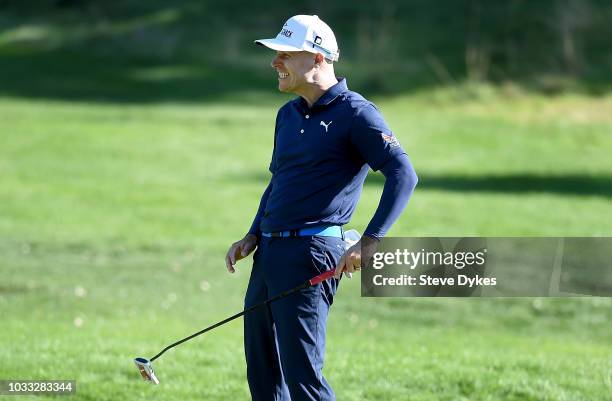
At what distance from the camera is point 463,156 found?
93.8 ft

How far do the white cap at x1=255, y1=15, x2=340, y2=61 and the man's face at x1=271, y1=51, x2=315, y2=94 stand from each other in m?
0.07

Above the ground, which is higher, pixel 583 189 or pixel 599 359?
pixel 599 359

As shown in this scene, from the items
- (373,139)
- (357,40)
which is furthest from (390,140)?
(357,40)

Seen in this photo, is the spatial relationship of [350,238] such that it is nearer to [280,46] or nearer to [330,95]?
[330,95]

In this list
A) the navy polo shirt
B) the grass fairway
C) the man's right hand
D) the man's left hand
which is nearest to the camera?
the man's left hand

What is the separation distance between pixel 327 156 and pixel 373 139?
238 mm

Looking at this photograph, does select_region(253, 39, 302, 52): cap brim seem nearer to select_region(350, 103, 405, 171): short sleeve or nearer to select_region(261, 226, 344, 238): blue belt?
select_region(350, 103, 405, 171): short sleeve

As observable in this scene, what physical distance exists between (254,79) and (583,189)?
17529mm

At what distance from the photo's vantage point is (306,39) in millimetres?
5559

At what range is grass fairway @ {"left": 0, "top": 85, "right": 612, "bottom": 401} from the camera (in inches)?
315

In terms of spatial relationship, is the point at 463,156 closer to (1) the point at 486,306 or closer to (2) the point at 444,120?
(2) the point at 444,120

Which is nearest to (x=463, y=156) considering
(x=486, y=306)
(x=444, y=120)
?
(x=444, y=120)

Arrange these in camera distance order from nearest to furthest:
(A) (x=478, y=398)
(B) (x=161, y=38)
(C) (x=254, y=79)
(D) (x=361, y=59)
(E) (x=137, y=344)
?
Answer: (A) (x=478, y=398) < (E) (x=137, y=344) < (C) (x=254, y=79) < (D) (x=361, y=59) < (B) (x=161, y=38)

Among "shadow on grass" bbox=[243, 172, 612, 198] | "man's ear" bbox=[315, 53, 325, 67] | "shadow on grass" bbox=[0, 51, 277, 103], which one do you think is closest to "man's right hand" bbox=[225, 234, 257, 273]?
"man's ear" bbox=[315, 53, 325, 67]
